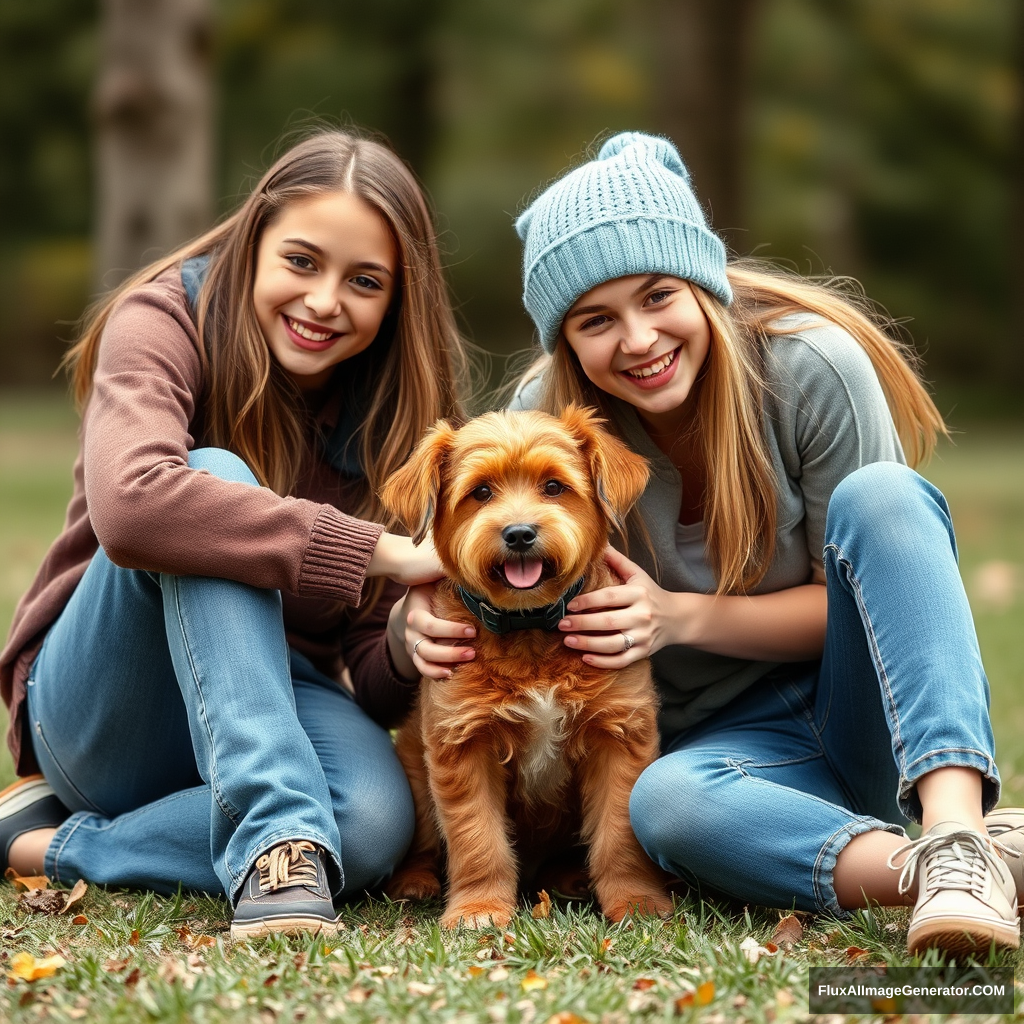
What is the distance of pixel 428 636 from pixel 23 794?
4.46 feet

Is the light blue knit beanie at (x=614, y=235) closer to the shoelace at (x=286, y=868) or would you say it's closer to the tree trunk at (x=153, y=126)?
the shoelace at (x=286, y=868)

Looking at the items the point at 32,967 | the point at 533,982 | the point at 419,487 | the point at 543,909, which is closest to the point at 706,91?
the point at 419,487

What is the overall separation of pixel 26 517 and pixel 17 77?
1814 centimetres

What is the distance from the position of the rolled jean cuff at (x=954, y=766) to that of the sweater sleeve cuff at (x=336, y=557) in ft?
4.45

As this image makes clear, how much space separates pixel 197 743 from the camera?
3.22 metres

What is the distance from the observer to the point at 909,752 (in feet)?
9.33

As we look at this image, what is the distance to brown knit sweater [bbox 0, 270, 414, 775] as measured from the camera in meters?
3.15

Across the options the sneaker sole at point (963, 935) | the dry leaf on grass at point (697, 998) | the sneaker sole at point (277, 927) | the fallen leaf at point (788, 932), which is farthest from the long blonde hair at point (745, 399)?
the sneaker sole at point (277, 927)

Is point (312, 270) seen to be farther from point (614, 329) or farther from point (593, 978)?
point (593, 978)

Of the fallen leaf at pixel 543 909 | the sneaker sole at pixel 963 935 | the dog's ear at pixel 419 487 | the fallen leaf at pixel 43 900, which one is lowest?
the fallen leaf at pixel 43 900

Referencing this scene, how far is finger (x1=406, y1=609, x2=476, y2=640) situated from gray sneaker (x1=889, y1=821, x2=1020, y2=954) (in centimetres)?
123

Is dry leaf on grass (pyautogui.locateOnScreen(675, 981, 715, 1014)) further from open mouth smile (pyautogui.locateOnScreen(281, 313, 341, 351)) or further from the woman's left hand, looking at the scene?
open mouth smile (pyautogui.locateOnScreen(281, 313, 341, 351))

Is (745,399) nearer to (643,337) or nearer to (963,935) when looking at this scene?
(643,337)

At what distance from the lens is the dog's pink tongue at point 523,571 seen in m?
3.31
